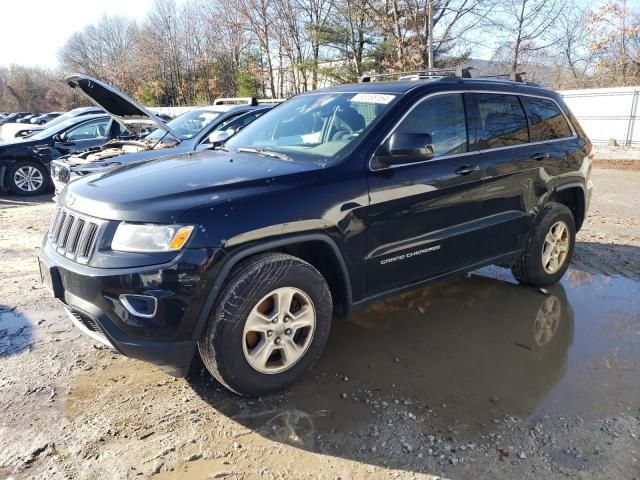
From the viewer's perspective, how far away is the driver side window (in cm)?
1056

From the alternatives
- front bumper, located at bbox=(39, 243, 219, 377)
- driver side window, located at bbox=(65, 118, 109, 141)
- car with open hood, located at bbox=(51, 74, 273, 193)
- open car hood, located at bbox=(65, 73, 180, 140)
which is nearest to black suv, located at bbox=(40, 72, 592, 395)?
front bumper, located at bbox=(39, 243, 219, 377)

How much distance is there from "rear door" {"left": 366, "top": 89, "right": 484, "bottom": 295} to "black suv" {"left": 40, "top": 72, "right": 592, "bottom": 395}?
0.04 feet

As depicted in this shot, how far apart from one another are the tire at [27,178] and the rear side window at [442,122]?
925 cm

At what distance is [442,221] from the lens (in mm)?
3639

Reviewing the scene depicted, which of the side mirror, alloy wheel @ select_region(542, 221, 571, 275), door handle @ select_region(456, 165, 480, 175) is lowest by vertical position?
alloy wheel @ select_region(542, 221, 571, 275)

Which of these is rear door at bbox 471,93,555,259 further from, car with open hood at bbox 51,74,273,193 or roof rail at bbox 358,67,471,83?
car with open hood at bbox 51,74,273,193

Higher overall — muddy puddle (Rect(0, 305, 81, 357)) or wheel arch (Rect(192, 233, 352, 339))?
wheel arch (Rect(192, 233, 352, 339))

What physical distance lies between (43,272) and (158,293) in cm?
104

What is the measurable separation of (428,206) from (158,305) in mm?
1965

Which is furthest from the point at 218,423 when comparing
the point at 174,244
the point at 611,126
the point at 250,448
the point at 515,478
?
the point at 611,126

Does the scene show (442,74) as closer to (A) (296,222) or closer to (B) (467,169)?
(B) (467,169)

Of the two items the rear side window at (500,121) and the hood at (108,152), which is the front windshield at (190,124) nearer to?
the hood at (108,152)

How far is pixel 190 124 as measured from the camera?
7879 mm

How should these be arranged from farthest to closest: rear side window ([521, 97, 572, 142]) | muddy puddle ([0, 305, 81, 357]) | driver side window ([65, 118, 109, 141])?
driver side window ([65, 118, 109, 141]) → rear side window ([521, 97, 572, 142]) → muddy puddle ([0, 305, 81, 357])
